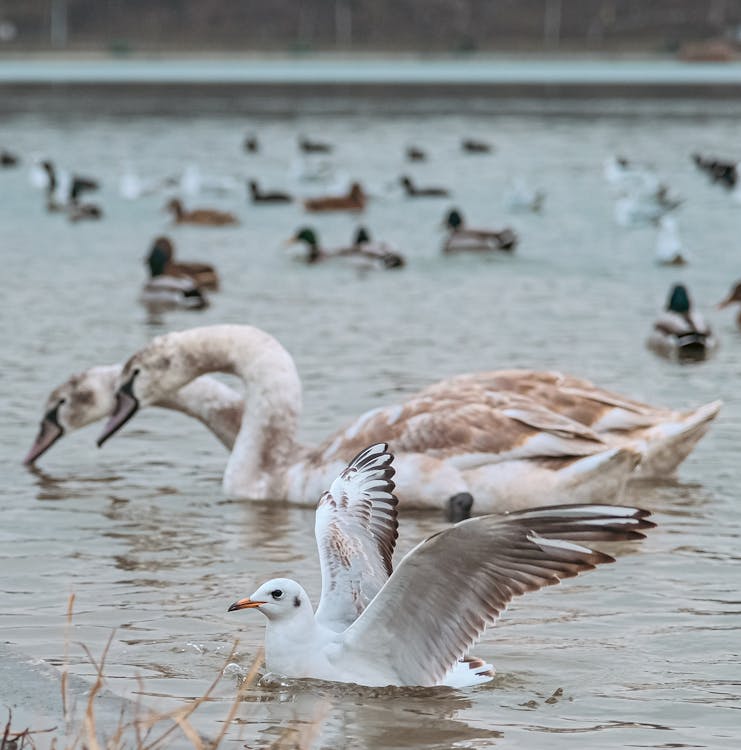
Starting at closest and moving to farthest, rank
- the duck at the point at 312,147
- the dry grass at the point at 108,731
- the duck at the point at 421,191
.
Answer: the dry grass at the point at 108,731
the duck at the point at 421,191
the duck at the point at 312,147

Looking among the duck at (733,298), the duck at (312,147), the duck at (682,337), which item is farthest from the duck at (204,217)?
the duck at (312,147)

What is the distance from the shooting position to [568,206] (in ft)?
103

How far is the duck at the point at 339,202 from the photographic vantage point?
3106 centimetres

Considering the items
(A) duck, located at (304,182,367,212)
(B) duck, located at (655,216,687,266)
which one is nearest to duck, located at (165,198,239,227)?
A: (A) duck, located at (304,182,367,212)

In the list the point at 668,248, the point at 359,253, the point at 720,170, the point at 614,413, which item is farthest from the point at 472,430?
the point at 720,170

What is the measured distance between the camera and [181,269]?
19.5 m

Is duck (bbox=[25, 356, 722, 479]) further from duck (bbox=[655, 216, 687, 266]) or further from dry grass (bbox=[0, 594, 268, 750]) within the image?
duck (bbox=[655, 216, 687, 266])

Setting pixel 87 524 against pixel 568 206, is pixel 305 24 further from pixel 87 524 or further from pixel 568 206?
pixel 87 524

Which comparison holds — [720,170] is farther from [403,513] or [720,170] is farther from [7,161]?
[403,513]

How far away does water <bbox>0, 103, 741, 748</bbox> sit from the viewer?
6781 millimetres

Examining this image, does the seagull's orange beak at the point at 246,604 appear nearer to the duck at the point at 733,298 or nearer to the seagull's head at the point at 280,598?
the seagull's head at the point at 280,598

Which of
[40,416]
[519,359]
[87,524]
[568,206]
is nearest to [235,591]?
[87,524]

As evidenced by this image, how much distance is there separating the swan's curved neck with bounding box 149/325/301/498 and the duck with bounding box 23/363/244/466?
305mm

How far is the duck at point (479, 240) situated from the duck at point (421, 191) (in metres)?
9.52
